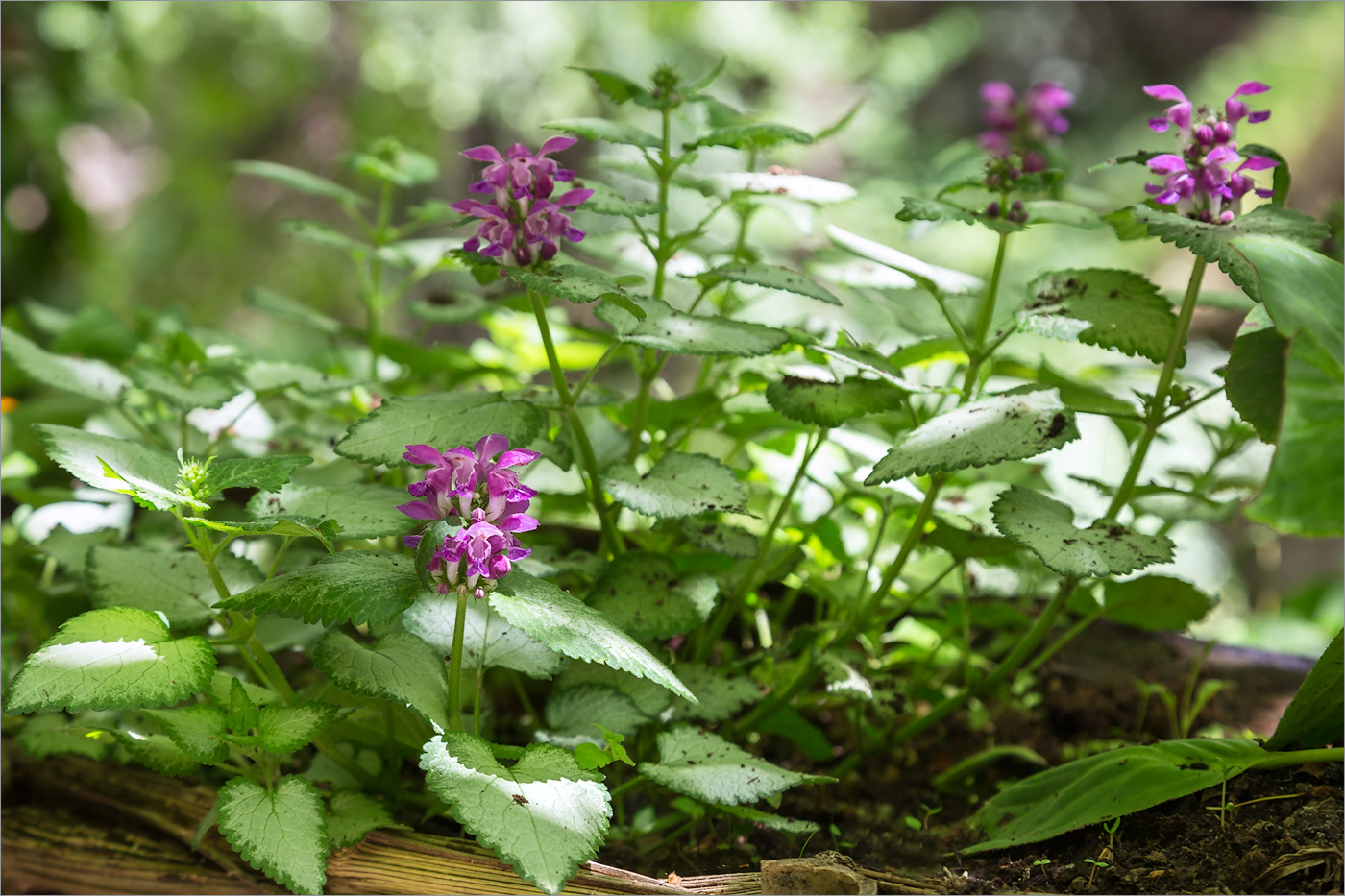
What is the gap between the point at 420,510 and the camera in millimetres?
673

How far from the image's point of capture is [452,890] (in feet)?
2.37

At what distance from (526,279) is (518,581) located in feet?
0.78

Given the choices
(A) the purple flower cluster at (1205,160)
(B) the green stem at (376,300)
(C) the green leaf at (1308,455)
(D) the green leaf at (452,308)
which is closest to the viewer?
(C) the green leaf at (1308,455)

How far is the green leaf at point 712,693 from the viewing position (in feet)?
2.78

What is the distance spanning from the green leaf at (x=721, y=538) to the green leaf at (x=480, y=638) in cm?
19

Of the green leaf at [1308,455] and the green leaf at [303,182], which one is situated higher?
the green leaf at [303,182]

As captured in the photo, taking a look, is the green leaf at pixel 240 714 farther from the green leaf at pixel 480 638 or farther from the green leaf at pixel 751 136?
the green leaf at pixel 751 136

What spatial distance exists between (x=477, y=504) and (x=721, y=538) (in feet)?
1.03

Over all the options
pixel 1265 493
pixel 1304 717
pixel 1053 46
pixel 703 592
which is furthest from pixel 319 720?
pixel 1053 46

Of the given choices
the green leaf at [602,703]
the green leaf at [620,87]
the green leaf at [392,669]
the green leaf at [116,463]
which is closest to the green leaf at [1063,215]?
the green leaf at [620,87]

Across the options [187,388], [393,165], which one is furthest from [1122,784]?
[393,165]

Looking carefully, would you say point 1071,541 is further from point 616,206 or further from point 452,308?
point 452,308

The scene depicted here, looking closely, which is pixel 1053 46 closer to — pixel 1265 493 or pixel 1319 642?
pixel 1319 642

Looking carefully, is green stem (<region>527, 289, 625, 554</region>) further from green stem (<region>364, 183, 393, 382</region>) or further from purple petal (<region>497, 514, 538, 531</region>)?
green stem (<region>364, 183, 393, 382</region>)
